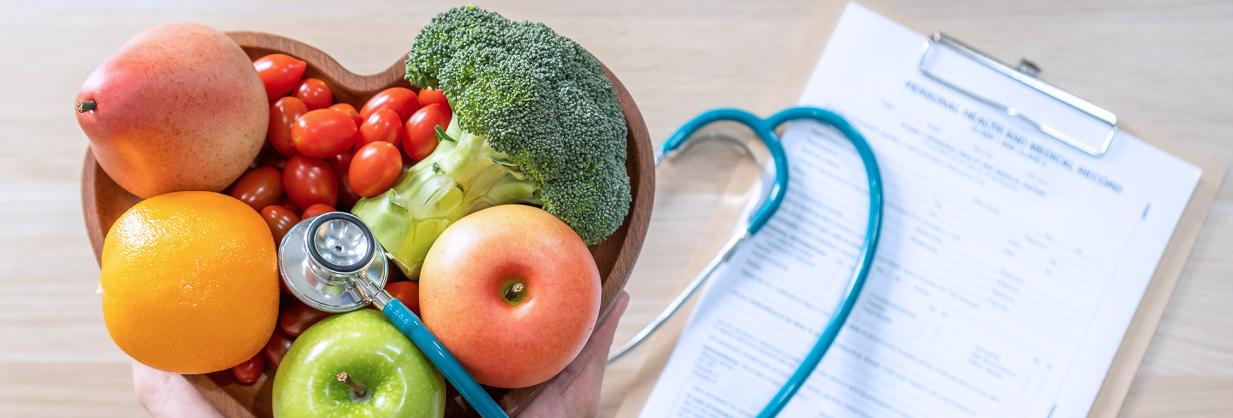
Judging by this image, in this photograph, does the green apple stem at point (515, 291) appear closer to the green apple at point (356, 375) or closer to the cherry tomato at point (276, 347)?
the green apple at point (356, 375)

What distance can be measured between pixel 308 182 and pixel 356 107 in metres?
0.09

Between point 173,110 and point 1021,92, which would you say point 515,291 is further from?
point 1021,92

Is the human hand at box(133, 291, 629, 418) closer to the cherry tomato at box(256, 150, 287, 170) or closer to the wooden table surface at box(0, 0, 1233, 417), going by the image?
the wooden table surface at box(0, 0, 1233, 417)

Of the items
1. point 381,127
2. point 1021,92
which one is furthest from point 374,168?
point 1021,92

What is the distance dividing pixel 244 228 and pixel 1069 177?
88cm

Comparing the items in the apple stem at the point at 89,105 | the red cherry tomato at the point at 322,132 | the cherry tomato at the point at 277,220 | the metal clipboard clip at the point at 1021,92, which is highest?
the metal clipboard clip at the point at 1021,92

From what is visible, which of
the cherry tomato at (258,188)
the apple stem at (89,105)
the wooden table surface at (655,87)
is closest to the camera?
the apple stem at (89,105)

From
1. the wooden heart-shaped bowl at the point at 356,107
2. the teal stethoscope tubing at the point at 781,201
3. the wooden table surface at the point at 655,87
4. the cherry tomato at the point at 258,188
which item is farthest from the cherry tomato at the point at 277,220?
the teal stethoscope tubing at the point at 781,201

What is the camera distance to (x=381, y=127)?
72cm

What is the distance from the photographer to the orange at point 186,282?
2.07ft

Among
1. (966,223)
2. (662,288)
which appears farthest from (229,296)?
(966,223)

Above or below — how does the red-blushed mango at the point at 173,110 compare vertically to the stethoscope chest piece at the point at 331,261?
above

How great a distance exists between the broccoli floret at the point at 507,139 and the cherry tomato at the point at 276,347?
0.37 ft

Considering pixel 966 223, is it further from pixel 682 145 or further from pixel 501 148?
pixel 501 148
